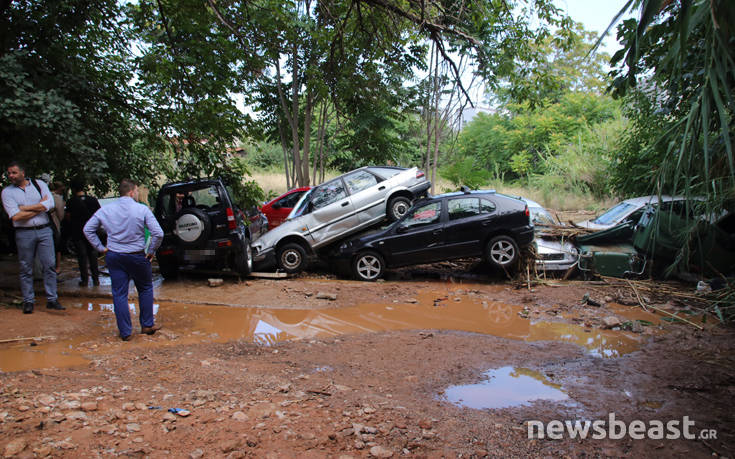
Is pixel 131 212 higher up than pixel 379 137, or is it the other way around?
pixel 379 137

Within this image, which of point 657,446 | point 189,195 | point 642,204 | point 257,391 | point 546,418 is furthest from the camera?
point 642,204

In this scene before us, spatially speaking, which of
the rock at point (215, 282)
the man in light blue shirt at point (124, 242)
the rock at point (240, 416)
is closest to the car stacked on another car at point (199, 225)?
the rock at point (215, 282)

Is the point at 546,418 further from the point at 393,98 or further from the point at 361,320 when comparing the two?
the point at 393,98

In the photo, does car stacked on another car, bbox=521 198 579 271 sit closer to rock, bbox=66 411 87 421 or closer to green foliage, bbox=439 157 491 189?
rock, bbox=66 411 87 421

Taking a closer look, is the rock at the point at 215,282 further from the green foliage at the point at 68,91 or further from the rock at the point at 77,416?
the rock at the point at 77,416

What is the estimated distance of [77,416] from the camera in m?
3.25

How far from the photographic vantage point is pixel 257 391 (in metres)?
3.94

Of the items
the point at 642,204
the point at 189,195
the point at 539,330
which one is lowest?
the point at 539,330

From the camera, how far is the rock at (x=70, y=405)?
338cm

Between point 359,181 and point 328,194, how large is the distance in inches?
29.5

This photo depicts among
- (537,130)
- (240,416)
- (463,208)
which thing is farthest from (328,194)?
(537,130)

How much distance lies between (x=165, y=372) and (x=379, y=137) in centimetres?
1254

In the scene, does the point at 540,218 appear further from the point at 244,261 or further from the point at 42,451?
the point at 42,451

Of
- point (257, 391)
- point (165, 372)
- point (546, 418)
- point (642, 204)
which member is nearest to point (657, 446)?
point (546, 418)
